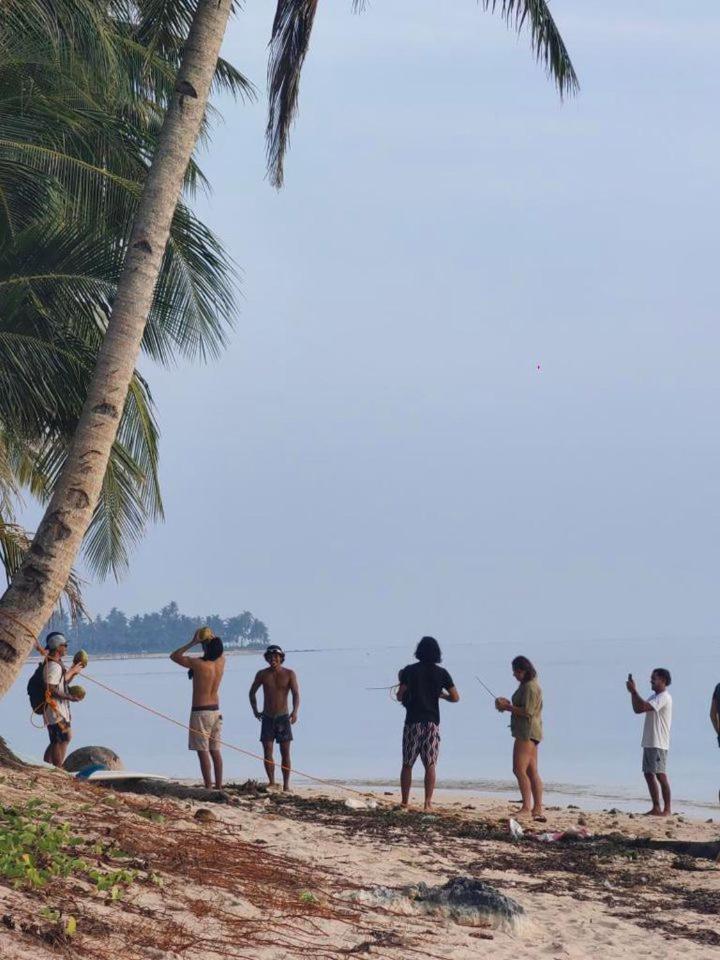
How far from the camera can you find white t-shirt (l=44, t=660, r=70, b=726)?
12773 mm

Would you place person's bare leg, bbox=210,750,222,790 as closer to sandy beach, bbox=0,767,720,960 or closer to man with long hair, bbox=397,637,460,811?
sandy beach, bbox=0,767,720,960

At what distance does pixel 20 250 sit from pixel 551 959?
23.0 ft

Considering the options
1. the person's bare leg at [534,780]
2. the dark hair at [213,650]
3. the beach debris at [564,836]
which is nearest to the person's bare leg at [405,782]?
the person's bare leg at [534,780]

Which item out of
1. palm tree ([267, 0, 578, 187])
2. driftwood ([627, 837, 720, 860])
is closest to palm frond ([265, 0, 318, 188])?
palm tree ([267, 0, 578, 187])

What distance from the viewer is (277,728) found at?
13.0 m

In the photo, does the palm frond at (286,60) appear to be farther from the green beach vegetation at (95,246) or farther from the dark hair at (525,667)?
the dark hair at (525,667)

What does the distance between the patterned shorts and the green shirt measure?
729 mm

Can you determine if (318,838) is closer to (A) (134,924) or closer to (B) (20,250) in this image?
(A) (134,924)

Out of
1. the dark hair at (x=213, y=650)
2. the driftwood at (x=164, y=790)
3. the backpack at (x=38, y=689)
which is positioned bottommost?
the driftwood at (x=164, y=790)

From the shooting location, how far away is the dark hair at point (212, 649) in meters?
12.2

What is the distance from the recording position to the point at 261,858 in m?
7.86

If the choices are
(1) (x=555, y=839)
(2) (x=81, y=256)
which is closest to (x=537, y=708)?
(1) (x=555, y=839)

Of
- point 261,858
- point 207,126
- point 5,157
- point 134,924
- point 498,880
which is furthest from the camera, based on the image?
point 207,126

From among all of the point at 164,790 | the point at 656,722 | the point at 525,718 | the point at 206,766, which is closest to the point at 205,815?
the point at 164,790
